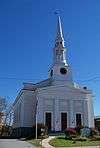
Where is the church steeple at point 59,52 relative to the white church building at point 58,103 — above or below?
above

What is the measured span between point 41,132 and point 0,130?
32717 mm

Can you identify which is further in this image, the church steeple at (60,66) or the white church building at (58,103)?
the church steeple at (60,66)

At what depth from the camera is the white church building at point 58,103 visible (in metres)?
57.2

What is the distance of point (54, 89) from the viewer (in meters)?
58.6

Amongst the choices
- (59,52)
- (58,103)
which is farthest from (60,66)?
(58,103)

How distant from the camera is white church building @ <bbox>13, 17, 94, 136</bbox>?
57.2 meters

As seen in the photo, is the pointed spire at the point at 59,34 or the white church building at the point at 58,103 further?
the pointed spire at the point at 59,34

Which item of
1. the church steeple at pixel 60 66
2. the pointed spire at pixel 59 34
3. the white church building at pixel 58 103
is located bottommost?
the white church building at pixel 58 103

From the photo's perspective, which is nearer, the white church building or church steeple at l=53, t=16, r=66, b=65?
the white church building

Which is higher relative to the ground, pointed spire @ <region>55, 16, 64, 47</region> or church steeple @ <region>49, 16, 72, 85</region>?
pointed spire @ <region>55, 16, 64, 47</region>

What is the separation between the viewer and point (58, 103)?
5822 cm

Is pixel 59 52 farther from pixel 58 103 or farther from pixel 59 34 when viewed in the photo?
pixel 58 103

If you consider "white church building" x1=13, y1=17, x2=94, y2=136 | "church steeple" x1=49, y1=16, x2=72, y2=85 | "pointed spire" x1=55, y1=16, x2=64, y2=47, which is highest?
"pointed spire" x1=55, y1=16, x2=64, y2=47

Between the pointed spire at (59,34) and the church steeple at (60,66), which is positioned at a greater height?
the pointed spire at (59,34)
